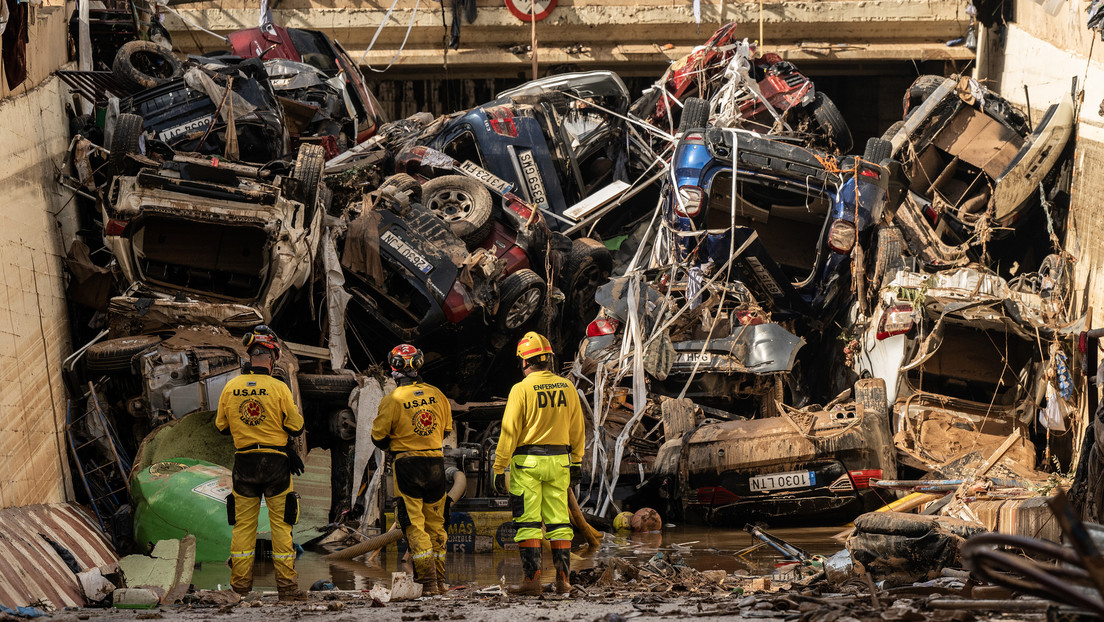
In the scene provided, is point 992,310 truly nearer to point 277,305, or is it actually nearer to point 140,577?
point 277,305

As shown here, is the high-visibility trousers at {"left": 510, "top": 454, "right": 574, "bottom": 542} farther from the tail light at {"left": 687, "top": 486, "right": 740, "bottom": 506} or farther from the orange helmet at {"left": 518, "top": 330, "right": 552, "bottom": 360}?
the tail light at {"left": 687, "top": 486, "right": 740, "bottom": 506}

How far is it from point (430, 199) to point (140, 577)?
234 inches

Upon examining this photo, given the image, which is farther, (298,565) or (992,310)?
(992,310)

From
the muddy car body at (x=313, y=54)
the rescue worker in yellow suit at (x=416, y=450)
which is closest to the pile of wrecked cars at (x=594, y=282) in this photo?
the muddy car body at (x=313, y=54)

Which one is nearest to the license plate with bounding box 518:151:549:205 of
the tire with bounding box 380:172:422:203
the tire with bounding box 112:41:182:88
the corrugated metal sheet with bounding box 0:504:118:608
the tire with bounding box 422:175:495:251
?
the tire with bounding box 422:175:495:251

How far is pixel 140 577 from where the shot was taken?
640 cm

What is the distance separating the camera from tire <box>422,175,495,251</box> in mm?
11398

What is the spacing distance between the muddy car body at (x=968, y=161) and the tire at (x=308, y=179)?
260 inches

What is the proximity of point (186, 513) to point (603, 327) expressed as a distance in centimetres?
476

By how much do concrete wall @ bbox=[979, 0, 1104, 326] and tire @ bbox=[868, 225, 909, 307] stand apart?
1934mm

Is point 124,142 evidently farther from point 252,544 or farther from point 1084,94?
point 1084,94

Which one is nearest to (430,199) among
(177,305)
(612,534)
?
(177,305)

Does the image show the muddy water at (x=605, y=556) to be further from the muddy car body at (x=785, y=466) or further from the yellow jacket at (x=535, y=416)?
the yellow jacket at (x=535, y=416)

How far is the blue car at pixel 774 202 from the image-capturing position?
11.3 m
